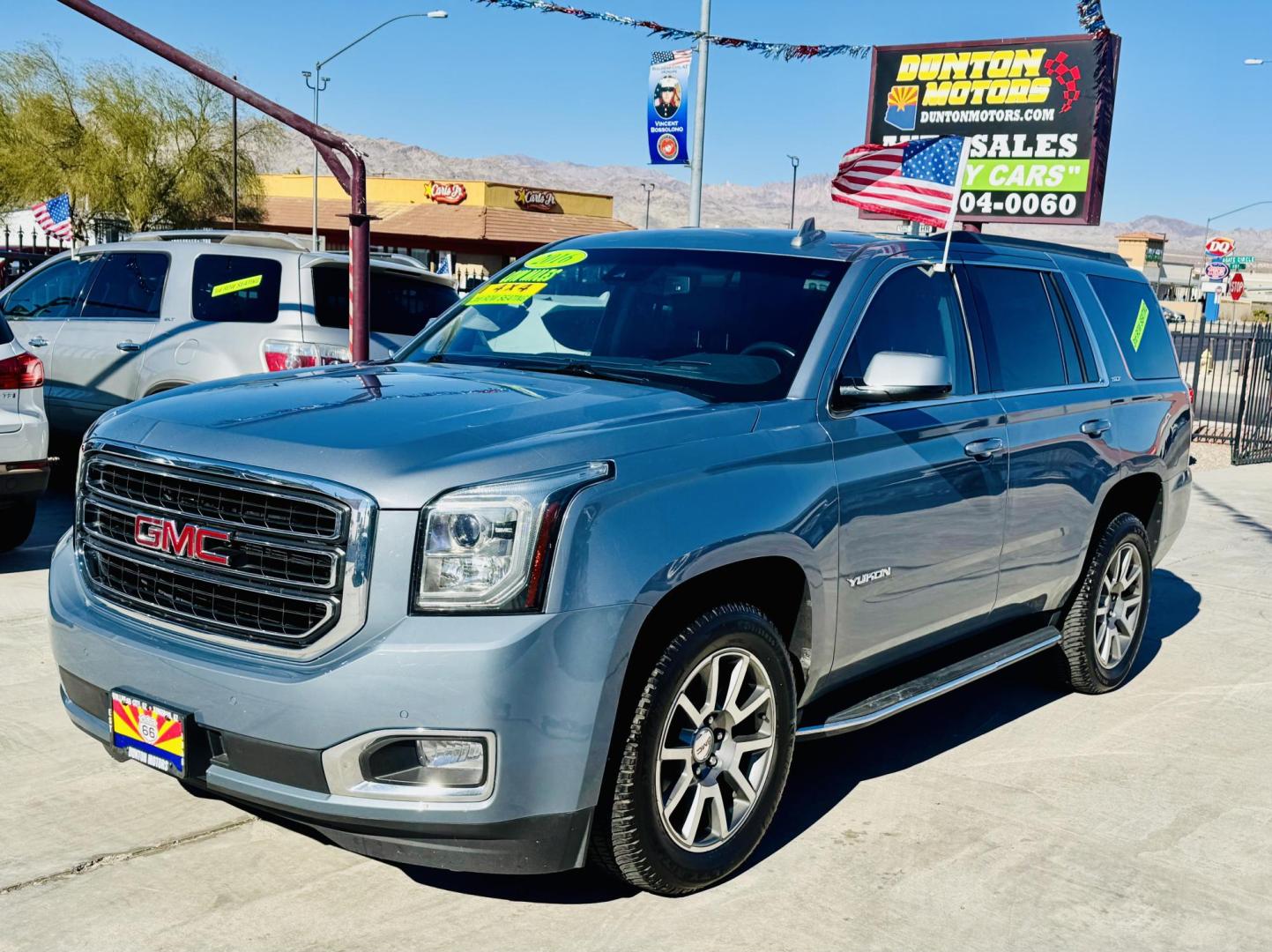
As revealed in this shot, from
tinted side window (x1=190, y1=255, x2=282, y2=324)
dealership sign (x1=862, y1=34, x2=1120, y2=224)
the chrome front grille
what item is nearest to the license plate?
the chrome front grille

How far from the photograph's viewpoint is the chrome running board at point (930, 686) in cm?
437

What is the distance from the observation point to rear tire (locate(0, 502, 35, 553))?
7.80m

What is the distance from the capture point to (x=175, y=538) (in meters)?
3.62

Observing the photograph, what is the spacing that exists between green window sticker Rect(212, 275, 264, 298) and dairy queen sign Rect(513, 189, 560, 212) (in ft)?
194

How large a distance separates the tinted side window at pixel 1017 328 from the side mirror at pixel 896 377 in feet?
3.30

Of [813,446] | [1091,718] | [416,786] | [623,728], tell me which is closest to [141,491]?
[416,786]

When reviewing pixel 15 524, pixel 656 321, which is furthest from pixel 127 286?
pixel 656 321

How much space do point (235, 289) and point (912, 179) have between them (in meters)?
5.36

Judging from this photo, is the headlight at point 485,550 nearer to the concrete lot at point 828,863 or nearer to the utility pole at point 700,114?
the concrete lot at point 828,863

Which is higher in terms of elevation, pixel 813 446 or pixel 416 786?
pixel 813 446

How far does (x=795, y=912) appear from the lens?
3908 millimetres

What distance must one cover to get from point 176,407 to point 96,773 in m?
1.53

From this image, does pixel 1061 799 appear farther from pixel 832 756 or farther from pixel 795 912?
pixel 795 912

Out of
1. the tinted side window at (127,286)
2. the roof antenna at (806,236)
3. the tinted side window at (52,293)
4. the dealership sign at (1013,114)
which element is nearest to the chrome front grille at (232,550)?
the roof antenna at (806,236)
